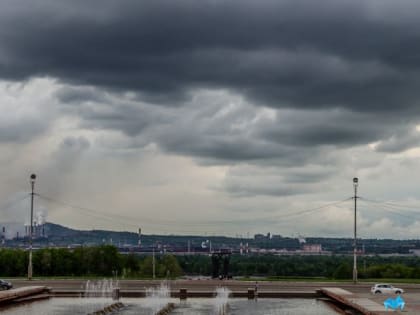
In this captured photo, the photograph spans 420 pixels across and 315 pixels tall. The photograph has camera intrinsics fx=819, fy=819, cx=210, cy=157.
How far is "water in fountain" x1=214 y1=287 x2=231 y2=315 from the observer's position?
4862cm

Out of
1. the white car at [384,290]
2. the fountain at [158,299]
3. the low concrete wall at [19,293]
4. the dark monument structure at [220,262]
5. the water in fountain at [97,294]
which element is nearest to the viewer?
the fountain at [158,299]

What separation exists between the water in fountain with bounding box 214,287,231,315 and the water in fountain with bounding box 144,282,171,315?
3.46m

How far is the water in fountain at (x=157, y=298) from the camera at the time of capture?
5216 centimetres

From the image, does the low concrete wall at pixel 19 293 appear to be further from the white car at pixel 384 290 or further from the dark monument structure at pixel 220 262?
A: the dark monument structure at pixel 220 262

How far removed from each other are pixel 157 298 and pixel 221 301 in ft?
17.6

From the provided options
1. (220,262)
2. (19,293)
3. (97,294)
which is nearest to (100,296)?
(97,294)

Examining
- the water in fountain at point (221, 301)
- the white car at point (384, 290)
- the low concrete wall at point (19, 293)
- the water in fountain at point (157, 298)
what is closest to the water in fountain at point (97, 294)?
the water in fountain at point (157, 298)

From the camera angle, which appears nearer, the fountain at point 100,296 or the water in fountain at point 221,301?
the water in fountain at point 221,301

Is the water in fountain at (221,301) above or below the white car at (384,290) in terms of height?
below

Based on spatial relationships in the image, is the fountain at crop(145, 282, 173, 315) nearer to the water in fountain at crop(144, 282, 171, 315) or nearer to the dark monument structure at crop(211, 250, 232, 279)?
the water in fountain at crop(144, 282, 171, 315)

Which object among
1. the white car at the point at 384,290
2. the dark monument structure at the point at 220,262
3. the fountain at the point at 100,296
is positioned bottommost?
the fountain at the point at 100,296

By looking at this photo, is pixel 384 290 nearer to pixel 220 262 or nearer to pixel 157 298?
pixel 157 298

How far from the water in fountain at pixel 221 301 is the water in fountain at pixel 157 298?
11.4 ft

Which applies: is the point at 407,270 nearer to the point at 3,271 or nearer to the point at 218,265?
the point at 218,265
